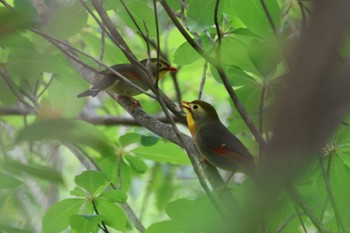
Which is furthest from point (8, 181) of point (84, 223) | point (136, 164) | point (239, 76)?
point (136, 164)

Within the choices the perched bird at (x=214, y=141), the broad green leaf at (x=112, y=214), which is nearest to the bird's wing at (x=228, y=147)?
the perched bird at (x=214, y=141)

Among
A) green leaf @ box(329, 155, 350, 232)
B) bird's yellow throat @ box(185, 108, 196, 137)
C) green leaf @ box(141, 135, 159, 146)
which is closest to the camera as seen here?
green leaf @ box(329, 155, 350, 232)

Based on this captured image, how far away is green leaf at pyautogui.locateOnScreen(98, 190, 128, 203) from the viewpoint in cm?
196

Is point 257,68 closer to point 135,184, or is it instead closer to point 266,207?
point 266,207

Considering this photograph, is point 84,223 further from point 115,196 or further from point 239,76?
point 239,76

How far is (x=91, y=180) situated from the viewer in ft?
6.74

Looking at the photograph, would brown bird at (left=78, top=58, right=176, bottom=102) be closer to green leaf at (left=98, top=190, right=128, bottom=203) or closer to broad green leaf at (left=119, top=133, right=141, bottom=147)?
broad green leaf at (left=119, top=133, right=141, bottom=147)

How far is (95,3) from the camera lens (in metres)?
1.64

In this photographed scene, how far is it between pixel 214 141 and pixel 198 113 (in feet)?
1.39

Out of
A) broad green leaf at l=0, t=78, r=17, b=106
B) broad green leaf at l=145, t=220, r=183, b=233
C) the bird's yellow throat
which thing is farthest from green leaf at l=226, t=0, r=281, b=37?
A: the bird's yellow throat

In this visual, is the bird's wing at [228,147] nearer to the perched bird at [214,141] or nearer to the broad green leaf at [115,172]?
the perched bird at [214,141]

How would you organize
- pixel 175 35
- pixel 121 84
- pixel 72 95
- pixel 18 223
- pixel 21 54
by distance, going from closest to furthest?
pixel 18 223
pixel 21 54
pixel 72 95
pixel 121 84
pixel 175 35

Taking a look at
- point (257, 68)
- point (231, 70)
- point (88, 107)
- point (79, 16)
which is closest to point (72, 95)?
point (79, 16)

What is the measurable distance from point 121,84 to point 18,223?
256 centimetres
